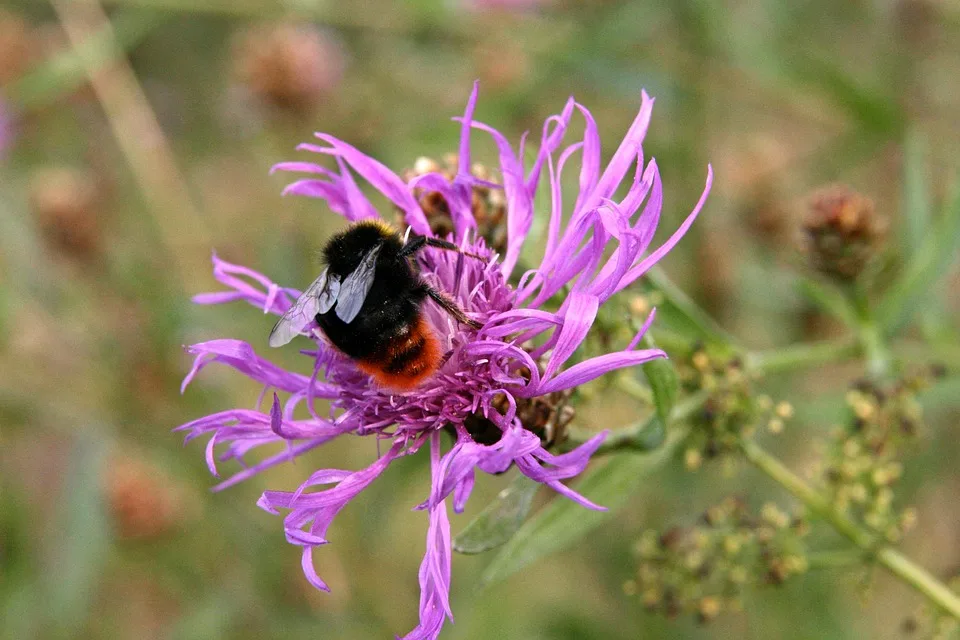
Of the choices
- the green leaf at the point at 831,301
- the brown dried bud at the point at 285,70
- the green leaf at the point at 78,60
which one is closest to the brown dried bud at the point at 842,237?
the green leaf at the point at 831,301

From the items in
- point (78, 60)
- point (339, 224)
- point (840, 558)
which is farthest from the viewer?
point (339, 224)

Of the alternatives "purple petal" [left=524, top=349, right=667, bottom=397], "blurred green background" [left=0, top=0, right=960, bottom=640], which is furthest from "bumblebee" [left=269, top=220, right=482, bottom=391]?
"blurred green background" [left=0, top=0, right=960, bottom=640]

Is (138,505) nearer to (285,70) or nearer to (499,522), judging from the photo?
(285,70)

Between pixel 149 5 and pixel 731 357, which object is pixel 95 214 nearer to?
pixel 149 5

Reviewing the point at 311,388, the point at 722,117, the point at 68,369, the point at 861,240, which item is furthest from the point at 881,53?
the point at 68,369

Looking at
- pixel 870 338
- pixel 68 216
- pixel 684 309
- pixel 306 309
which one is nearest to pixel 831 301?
pixel 870 338

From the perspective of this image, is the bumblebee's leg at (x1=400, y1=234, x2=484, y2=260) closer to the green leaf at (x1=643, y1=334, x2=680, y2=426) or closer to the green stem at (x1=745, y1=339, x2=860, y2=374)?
the green leaf at (x1=643, y1=334, x2=680, y2=426)
